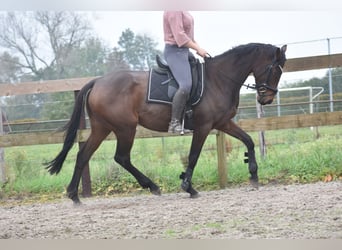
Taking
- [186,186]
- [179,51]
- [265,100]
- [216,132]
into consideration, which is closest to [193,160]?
[186,186]

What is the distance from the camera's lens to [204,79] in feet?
10.1

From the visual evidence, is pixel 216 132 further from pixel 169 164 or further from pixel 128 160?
pixel 128 160

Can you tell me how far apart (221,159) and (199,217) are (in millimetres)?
1004

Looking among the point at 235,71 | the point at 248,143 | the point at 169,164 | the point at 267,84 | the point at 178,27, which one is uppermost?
the point at 178,27

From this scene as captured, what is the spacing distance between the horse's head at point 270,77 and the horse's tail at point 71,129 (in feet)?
3.42

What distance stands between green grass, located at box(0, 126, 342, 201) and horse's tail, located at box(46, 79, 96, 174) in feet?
0.75

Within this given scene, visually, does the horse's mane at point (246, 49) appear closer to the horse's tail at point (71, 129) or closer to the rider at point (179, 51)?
the rider at point (179, 51)

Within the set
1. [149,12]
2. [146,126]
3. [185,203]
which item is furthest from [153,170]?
[149,12]

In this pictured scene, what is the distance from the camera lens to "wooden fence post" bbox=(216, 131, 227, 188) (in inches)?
131

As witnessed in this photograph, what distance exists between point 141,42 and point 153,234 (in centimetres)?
113

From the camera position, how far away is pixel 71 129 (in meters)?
3.05

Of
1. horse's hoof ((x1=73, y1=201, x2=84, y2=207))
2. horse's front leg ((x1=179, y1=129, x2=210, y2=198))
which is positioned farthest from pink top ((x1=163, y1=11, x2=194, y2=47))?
horse's hoof ((x1=73, y1=201, x2=84, y2=207))

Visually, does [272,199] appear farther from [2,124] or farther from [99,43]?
[2,124]

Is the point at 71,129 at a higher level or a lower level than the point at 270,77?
lower
